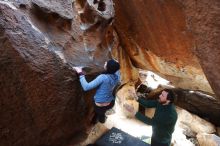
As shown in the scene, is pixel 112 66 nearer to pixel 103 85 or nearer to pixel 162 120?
pixel 103 85

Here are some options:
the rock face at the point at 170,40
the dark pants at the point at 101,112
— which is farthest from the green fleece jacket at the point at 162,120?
the rock face at the point at 170,40

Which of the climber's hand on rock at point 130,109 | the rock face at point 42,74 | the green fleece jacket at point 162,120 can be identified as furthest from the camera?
the climber's hand on rock at point 130,109

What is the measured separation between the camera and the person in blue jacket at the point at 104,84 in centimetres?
539

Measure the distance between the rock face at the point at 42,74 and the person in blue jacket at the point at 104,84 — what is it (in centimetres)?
30

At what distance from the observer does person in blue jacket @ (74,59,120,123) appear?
5.39 m

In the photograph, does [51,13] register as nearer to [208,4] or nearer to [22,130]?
[22,130]

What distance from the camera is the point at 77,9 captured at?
22.9 feet

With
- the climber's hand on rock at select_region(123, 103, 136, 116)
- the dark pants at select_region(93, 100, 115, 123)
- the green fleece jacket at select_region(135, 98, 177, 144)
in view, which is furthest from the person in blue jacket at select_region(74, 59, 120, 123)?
the climber's hand on rock at select_region(123, 103, 136, 116)

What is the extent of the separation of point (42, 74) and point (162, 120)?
226 cm

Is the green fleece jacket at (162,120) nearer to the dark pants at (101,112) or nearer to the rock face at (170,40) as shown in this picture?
the dark pants at (101,112)

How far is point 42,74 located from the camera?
16.9 ft

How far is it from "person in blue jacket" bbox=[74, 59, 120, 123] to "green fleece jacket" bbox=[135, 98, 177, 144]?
0.65 m

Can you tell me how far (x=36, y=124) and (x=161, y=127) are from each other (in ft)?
7.39

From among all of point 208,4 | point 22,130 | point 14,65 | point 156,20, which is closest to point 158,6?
point 156,20
